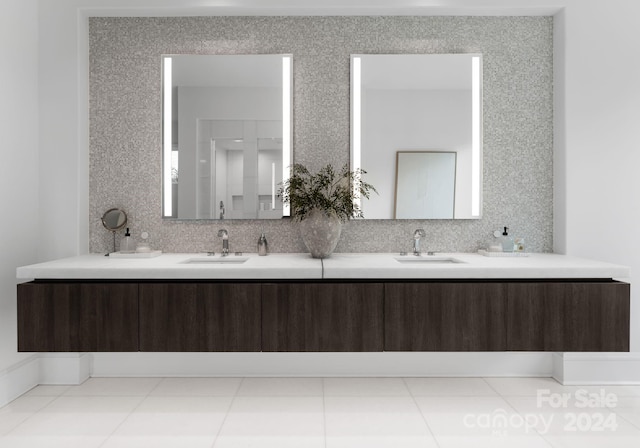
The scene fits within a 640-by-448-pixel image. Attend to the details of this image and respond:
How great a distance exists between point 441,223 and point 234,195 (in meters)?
1.48

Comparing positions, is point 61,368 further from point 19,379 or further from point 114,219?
point 114,219

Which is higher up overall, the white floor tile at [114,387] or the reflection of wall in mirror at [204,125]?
the reflection of wall in mirror at [204,125]

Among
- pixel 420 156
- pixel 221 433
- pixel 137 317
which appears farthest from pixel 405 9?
pixel 221 433

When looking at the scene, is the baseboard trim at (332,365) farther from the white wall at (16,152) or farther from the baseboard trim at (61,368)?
the white wall at (16,152)

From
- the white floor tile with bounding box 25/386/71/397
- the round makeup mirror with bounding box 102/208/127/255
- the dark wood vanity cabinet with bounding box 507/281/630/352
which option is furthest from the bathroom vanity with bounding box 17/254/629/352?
the round makeup mirror with bounding box 102/208/127/255

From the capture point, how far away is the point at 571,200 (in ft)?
10.4

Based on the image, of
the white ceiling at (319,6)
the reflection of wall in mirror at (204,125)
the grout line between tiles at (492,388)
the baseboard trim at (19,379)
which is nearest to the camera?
the baseboard trim at (19,379)

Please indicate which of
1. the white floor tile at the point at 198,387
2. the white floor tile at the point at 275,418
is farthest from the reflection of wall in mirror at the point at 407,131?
the white floor tile at the point at 198,387

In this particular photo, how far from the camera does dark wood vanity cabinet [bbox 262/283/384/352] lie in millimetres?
2553

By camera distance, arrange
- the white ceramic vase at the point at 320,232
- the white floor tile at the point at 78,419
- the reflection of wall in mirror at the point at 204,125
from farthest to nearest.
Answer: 1. the reflection of wall in mirror at the point at 204,125
2. the white ceramic vase at the point at 320,232
3. the white floor tile at the point at 78,419

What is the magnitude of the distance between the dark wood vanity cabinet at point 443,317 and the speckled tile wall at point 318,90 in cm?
92

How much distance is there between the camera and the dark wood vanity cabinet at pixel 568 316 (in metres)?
2.53

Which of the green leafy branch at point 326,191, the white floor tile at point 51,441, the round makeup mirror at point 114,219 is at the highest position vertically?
the green leafy branch at point 326,191

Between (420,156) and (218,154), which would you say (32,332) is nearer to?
(218,154)
